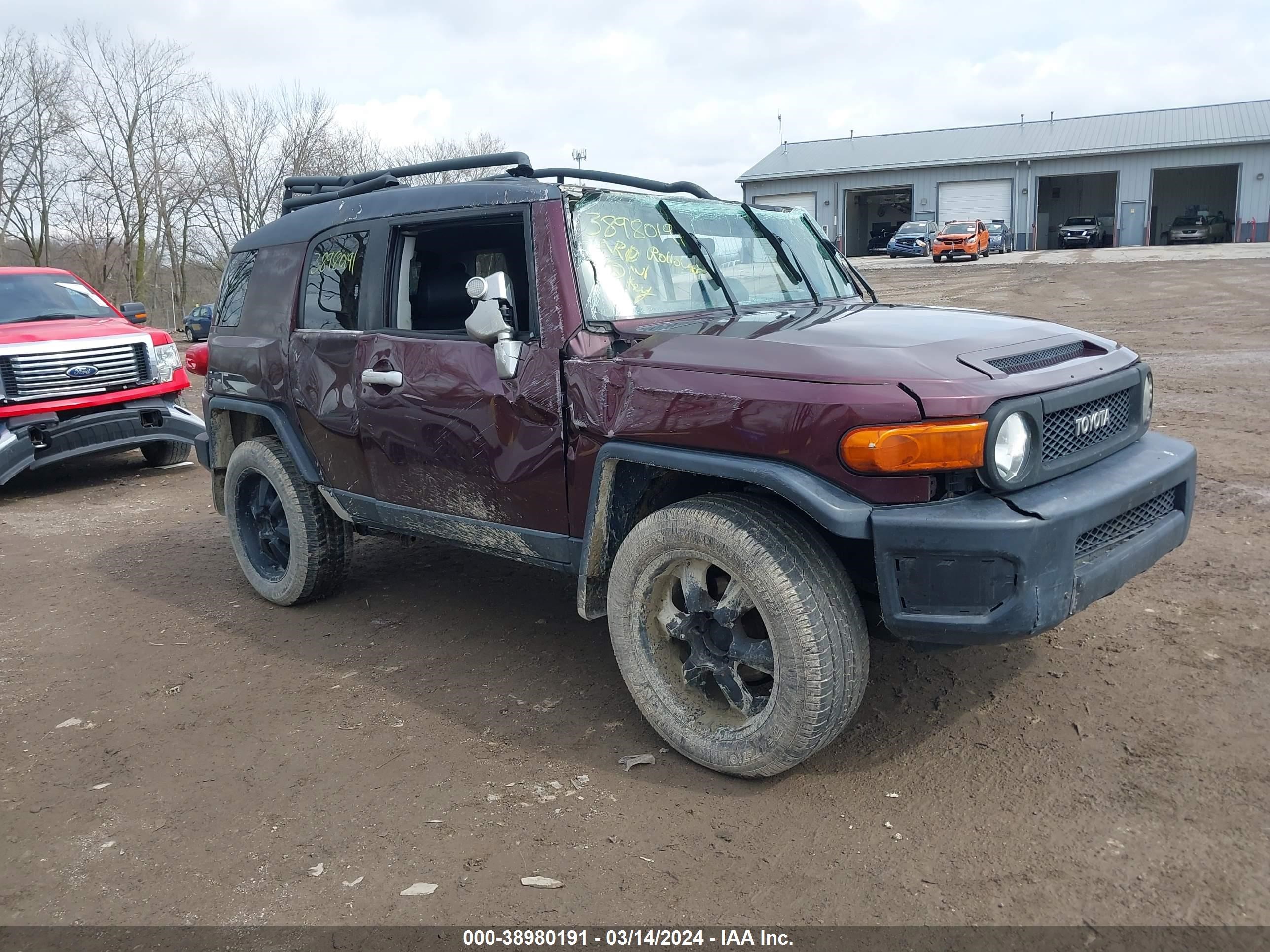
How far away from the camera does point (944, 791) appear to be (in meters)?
3.14

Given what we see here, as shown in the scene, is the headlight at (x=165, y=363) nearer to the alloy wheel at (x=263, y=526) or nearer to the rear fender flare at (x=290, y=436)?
the alloy wheel at (x=263, y=526)

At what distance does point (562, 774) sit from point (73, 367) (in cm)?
709

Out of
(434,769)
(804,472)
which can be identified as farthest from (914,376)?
(434,769)

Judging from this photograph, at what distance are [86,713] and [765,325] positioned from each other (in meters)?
3.22

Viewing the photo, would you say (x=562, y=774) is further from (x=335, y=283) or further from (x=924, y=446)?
(x=335, y=283)

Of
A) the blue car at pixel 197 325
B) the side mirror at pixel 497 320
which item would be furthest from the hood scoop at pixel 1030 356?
the blue car at pixel 197 325

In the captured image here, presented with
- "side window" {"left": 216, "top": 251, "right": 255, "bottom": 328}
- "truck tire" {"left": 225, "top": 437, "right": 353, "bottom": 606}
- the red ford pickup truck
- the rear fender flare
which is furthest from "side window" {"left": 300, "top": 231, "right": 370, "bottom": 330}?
the red ford pickup truck

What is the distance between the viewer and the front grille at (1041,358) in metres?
3.06

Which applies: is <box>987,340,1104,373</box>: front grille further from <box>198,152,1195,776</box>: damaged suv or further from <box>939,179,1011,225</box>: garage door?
<box>939,179,1011,225</box>: garage door

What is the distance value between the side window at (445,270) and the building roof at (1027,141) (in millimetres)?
42471

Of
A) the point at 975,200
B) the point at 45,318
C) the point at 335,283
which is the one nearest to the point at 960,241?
the point at 975,200

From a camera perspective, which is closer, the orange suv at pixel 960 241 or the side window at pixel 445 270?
the side window at pixel 445 270

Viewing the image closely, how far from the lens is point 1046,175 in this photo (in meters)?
42.1

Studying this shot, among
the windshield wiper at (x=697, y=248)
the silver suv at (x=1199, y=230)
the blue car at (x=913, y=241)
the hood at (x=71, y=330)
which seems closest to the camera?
the windshield wiper at (x=697, y=248)
